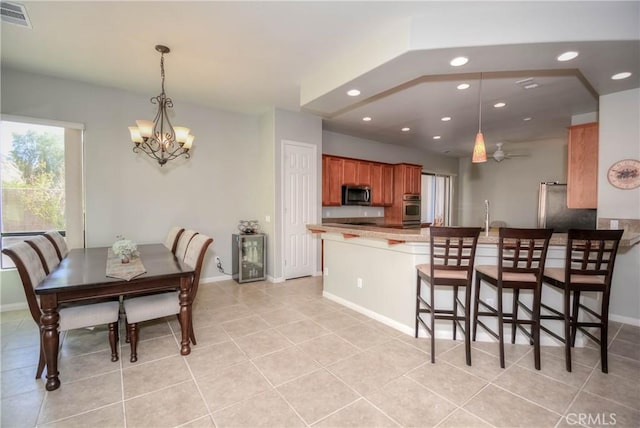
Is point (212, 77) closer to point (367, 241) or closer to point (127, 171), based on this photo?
point (127, 171)

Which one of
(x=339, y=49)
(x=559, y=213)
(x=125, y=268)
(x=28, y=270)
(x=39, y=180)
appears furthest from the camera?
(x=559, y=213)

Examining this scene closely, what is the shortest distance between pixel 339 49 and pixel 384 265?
2.32m

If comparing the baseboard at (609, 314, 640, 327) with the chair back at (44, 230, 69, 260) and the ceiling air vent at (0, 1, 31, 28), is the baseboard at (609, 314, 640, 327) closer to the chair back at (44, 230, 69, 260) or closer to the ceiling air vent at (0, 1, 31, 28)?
the chair back at (44, 230, 69, 260)

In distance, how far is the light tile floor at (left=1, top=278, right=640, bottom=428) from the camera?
1766mm

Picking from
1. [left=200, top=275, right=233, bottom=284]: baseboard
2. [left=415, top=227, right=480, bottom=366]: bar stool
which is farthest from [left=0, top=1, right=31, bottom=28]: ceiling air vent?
[left=415, top=227, right=480, bottom=366]: bar stool

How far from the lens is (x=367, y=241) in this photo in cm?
334

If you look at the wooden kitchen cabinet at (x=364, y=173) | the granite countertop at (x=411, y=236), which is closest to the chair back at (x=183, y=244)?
the granite countertop at (x=411, y=236)

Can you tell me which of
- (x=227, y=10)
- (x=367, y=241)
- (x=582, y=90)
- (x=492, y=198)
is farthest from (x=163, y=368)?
Result: (x=492, y=198)

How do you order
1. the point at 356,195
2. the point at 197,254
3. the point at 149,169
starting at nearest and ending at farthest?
1. the point at 197,254
2. the point at 149,169
3. the point at 356,195

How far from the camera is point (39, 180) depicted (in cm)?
366

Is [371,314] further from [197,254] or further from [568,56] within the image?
[568,56]

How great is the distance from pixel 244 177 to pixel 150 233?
1744mm

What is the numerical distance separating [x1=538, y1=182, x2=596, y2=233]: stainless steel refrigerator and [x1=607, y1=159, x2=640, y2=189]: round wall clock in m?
1.24

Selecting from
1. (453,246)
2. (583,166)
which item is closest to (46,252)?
(453,246)
